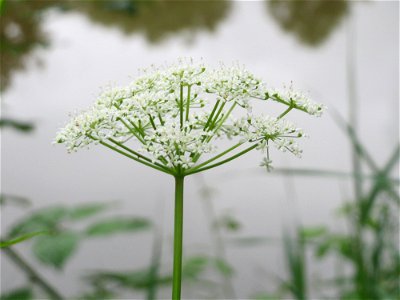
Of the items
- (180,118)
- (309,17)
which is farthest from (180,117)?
(309,17)

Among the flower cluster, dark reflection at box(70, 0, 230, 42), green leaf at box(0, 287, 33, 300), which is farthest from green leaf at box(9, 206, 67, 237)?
dark reflection at box(70, 0, 230, 42)

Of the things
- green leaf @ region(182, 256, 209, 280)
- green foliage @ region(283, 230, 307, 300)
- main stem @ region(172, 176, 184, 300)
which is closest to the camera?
main stem @ region(172, 176, 184, 300)

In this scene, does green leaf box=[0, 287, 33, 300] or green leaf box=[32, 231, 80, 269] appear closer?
green leaf box=[32, 231, 80, 269]

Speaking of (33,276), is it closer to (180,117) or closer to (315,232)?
(180,117)

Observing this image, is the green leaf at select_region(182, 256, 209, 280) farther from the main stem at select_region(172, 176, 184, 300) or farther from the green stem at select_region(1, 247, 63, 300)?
the main stem at select_region(172, 176, 184, 300)

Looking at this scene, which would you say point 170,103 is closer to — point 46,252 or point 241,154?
point 241,154
